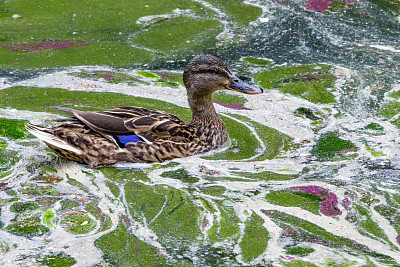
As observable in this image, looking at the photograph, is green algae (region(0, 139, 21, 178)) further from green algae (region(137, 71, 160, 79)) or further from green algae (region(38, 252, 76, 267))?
green algae (region(137, 71, 160, 79))

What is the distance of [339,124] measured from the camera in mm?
6734

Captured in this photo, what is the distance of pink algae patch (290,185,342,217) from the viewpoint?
195 inches

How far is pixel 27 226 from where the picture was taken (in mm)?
4637

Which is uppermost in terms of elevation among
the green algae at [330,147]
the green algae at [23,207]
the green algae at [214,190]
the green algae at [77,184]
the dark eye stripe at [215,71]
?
the dark eye stripe at [215,71]

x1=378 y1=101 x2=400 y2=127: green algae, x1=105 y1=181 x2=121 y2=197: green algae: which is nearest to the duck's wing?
x1=105 y1=181 x2=121 y2=197: green algae

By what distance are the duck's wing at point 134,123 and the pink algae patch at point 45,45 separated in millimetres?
3273

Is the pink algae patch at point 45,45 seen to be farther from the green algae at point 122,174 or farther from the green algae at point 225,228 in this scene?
the green algae at point 225,228

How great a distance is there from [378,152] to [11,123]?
3967 millimetres

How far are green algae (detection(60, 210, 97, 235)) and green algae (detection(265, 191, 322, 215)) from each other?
5.14 ft

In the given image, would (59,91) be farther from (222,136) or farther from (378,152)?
(378,152)

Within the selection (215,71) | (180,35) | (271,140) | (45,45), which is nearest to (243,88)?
(215,71)

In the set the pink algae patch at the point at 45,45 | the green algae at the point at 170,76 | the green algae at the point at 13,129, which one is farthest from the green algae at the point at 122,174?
the pink algae patch at the point at 45,45

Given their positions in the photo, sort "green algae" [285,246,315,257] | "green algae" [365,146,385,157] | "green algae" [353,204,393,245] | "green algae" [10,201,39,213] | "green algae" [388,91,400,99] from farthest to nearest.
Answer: "green algae" [388,91,400,99] < "green algae" [365,146,385,157] < "green algae" [10,201,39,213] < "green algae" [353,204,393,245] < "green algae" [285,246,315,257]

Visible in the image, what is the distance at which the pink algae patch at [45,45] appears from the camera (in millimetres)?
8758
